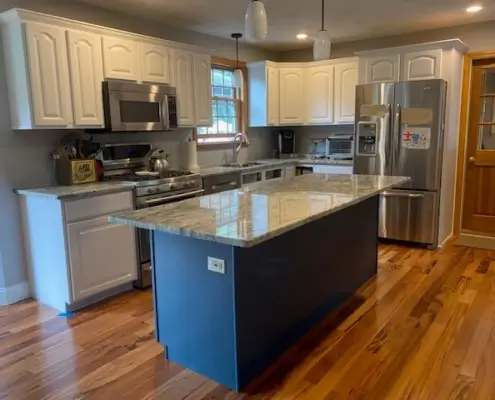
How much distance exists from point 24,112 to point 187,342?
209cm

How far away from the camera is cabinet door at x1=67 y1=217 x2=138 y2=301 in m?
3.13

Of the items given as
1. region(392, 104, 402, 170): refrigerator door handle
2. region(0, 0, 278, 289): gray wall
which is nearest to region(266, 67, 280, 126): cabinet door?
region(392, 104, 402, 170): refrigerator door handle

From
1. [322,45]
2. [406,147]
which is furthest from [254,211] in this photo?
[406,147]


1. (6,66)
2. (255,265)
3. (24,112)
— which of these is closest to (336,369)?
→ (255,265)

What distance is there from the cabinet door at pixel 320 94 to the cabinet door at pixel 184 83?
189 centimetres

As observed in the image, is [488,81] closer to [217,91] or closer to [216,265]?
[217,91]

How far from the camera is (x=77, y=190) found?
3.16 metres

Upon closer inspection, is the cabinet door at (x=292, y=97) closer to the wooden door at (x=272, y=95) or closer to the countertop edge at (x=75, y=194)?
the wooden door at (x=272, y=95)

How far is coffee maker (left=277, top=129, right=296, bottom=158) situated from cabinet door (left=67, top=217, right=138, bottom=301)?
3.10 metres

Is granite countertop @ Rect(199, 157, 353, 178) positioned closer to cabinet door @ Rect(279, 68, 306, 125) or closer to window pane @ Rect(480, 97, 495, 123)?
cabinet door @ Rect(279, 68, 306, 125)

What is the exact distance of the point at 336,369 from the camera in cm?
240

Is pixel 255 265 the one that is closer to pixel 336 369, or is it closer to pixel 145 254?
pixel 336 369

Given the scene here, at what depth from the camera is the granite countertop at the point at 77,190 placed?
3.04 m

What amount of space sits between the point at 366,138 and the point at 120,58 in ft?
9.03
